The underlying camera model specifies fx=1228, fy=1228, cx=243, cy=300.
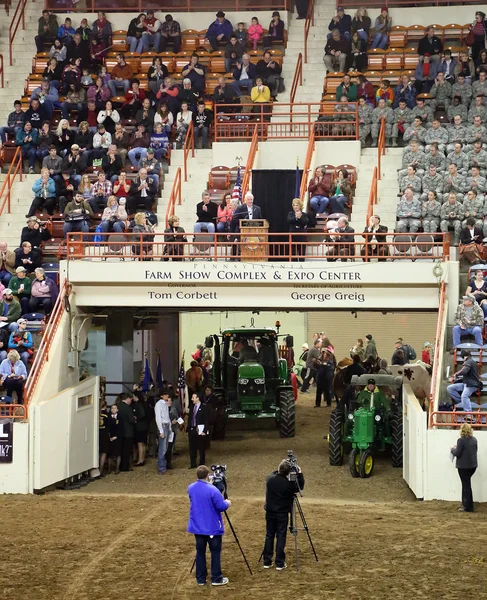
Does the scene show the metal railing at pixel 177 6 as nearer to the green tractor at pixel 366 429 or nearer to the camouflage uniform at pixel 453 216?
the camouflage uniform at pixel 453 216

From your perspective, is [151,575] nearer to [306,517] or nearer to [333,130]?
[306,517]

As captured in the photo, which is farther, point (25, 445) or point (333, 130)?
point (333, 130)

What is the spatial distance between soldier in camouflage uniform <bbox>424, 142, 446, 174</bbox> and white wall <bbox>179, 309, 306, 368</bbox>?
13.9 m

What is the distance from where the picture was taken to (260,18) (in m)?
37.7

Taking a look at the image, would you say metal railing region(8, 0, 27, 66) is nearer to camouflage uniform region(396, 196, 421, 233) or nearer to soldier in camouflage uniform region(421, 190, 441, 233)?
camouflage uniform region(396, 196, 421, 233)

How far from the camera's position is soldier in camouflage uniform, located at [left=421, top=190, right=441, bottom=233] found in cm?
2611

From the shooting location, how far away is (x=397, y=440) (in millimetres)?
23516

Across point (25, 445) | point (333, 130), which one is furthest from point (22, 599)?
point (333, 130)

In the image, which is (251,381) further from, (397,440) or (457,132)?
(457,132)

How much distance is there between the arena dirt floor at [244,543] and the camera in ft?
47.2

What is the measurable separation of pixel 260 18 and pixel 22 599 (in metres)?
26.7

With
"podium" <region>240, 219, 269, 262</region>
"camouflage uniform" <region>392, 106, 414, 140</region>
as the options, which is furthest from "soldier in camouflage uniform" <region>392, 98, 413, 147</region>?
"podium" <region>240, 219, 269, 262</region>

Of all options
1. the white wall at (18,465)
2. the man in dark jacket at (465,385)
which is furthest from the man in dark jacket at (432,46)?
the white wall at (18,465)

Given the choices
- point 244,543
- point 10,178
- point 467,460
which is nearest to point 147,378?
point 10,178
